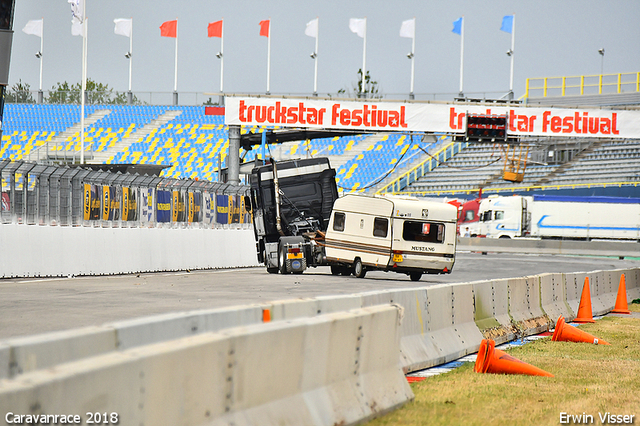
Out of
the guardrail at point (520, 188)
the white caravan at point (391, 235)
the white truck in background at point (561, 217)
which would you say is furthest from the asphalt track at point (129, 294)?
the guardrail at point (520, 188)

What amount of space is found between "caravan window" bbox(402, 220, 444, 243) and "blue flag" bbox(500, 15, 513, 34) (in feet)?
123

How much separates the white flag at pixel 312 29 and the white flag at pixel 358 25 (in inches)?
126

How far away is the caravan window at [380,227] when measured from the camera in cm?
2511

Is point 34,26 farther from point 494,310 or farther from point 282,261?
point 494,310

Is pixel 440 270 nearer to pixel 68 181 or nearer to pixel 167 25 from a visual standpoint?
pixel 68 181

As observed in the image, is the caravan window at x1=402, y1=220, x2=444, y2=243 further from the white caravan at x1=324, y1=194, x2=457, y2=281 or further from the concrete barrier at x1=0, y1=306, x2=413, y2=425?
the concrete barrier at x1=0, y1=306, x2=413, y2=425

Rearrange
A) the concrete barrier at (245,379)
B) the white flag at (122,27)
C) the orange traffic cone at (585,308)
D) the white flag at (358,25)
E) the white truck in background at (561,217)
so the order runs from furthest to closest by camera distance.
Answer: the white flag at (122,27) → the white flag at (358,25) → the white truck in background at (561,217) → the orange traffic cone at (585,308) → the concrete barrier at (245,379)

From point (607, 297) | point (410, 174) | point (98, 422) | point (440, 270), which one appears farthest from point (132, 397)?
point (410, 174)

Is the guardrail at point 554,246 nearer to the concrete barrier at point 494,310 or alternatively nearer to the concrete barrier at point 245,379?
the concrete barrier at point 494,310

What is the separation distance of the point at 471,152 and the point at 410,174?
244 inches

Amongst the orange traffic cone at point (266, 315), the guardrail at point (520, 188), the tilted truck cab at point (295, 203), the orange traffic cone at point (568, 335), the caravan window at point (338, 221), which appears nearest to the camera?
the orange traffic cone at point (266, 315)

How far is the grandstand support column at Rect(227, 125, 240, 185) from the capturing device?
1743 inches

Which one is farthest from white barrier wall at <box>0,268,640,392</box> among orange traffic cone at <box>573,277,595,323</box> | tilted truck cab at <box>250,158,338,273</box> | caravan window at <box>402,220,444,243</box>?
tilted truck cab at <box>250,158,338,273</box>

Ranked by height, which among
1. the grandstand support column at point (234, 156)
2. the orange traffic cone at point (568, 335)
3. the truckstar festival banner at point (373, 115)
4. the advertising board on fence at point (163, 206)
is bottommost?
the orange traffic cone at point (568, 335)
